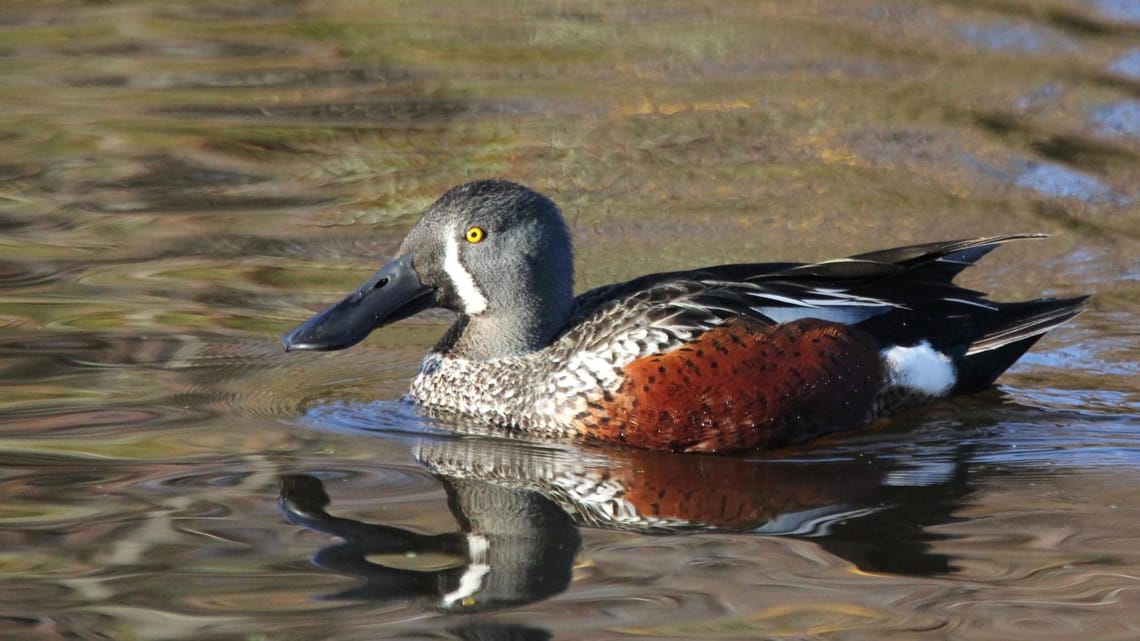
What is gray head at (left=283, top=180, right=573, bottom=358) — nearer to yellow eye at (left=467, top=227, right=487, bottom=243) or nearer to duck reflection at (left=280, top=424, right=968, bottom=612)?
yellow eye at (left=467, top=227, right=487, bottom=243)

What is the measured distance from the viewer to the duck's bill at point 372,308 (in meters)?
6.59

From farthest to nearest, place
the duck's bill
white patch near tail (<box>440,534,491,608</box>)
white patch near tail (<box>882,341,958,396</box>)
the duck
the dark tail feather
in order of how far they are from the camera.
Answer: the dark tail feather → white patch near tail (<box>882,341,958,396</box>) → the duck's bill → the duck → white patch near tail (<box>440,534,491,608</box>)

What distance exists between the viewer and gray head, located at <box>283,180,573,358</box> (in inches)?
262

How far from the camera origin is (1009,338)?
7008 millimetres

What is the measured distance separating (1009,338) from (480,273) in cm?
219

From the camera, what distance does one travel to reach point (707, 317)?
21.3 ft

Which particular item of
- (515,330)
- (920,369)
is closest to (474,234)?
(515,330)

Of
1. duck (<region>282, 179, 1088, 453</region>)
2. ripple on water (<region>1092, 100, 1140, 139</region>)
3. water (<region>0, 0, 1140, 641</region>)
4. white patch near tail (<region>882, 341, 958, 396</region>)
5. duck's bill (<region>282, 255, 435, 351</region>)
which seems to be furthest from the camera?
ripple on water (<region>1092, 100, 1140, 139</region>)

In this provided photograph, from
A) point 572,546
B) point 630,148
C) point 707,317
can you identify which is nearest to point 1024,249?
point 630,148

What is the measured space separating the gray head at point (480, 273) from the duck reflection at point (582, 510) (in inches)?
20.7

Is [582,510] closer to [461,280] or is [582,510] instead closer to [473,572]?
[473,572]

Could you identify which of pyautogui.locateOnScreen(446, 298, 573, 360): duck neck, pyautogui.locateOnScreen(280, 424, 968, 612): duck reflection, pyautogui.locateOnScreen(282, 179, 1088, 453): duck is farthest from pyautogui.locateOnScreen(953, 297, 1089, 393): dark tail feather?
pyautogui.locateOnScreen(446, 298, 573, 360): duck neck

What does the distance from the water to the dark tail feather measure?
14cm

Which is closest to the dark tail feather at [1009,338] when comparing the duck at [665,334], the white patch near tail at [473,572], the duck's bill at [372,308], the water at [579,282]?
the duck at [665,334]
